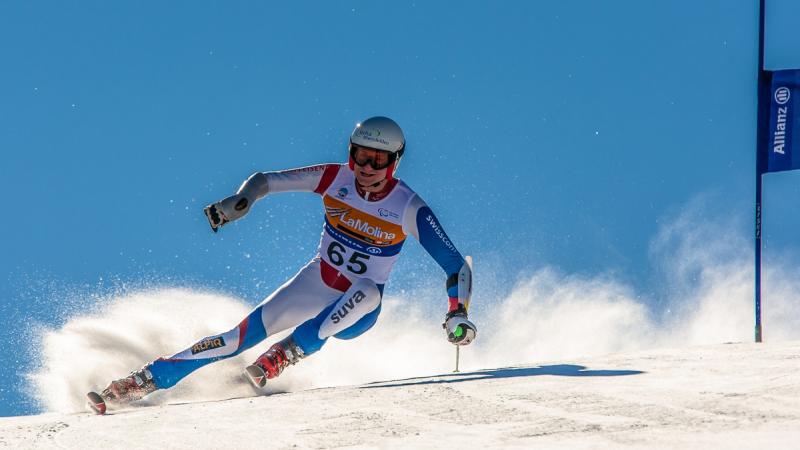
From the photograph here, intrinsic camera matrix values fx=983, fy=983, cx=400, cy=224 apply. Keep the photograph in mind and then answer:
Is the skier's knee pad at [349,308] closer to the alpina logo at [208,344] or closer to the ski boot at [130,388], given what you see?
the alpina logo at [208,344]

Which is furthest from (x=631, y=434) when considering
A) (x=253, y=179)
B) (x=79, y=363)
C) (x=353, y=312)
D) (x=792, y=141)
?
(x=792, y=141)

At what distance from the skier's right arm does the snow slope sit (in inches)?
68.8

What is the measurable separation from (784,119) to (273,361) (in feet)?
20.3

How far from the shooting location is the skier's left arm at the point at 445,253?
7.78 meters

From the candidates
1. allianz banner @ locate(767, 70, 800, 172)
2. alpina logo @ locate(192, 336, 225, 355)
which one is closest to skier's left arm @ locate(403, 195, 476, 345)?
alpina logo @ locate(192, 336, 225, 355)

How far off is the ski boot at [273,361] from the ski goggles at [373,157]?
1558 millimetres

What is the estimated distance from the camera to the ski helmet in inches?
313

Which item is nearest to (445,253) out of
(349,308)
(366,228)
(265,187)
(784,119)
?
(366,228)

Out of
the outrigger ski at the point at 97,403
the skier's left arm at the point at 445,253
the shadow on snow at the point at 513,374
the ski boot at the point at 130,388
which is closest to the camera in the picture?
the shadow on snow at the point at 513,374

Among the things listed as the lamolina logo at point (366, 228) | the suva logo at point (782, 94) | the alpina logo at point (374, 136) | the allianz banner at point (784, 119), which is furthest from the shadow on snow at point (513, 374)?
the suva logo at point (782, 94)

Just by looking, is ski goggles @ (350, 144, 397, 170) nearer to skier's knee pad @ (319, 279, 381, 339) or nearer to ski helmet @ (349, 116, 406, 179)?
ski helmet @ (349, 116, 406, 179)

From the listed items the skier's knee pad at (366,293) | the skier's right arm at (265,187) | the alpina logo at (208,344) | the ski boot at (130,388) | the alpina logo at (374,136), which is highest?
the alpina logo at (374,136)

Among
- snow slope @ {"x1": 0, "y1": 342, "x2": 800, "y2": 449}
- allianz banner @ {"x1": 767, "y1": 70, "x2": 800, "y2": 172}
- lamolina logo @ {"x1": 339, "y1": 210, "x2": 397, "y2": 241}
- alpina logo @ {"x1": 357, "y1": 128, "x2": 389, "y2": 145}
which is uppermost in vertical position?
allianz banner @ {"x1": 767, "y1": 70, "x2": 800, "y2": 172}

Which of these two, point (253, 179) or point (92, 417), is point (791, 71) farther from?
point (92, 417)
